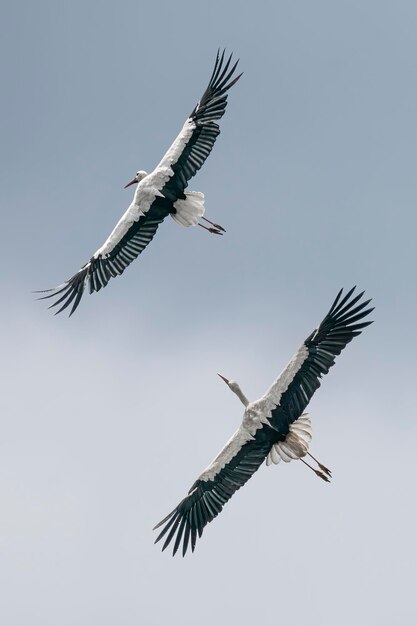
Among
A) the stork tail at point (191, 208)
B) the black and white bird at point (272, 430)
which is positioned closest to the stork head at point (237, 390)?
the black and white bird at point (272, 430)

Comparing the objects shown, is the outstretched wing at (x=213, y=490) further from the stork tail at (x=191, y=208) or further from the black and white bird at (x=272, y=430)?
the stork tail at (x=191, y=208)

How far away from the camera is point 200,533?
3069 centimetres

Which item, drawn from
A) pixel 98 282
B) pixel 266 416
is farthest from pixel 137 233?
pixel 266 416

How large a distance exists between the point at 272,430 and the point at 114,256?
537 centimetres

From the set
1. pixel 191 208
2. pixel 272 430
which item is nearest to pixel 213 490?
pixel 272 430

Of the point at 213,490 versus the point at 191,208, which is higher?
the point at 191,208

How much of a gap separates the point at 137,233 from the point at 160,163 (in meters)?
1.50

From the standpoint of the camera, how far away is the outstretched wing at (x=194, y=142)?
3300 cm

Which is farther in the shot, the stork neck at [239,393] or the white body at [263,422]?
the stork neck at [239,393]

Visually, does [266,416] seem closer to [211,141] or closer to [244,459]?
[244,459]

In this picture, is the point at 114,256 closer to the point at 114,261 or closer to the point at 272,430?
the point at 114,261

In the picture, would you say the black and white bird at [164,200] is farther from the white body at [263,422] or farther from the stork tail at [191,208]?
the white body at [263,422]

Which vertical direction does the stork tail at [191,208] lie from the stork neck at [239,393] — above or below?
above

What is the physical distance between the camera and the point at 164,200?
1310 inches
